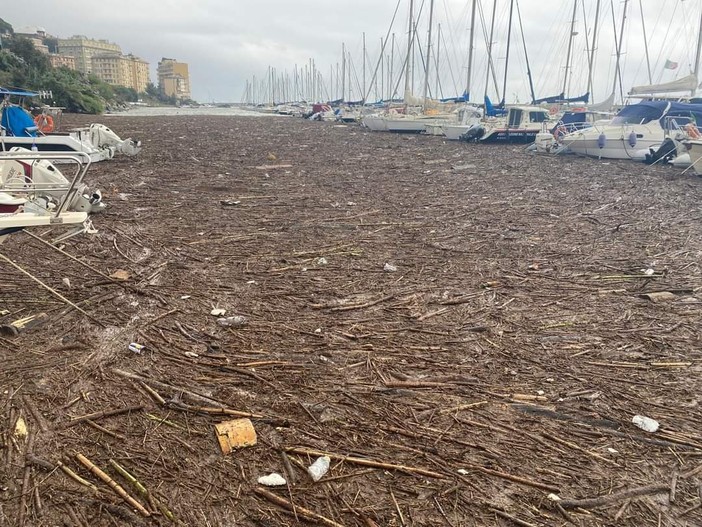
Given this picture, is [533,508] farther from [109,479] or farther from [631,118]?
[631,118]

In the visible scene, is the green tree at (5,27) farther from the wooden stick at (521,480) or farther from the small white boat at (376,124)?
the wooden stick at (521,480)

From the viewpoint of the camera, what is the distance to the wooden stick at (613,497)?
2454 millimetres

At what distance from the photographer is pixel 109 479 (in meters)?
2.53

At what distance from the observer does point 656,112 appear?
17.4 m

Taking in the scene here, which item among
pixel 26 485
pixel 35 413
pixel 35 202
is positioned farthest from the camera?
pixel 35 202

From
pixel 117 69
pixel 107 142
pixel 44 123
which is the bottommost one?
pixel 107 142

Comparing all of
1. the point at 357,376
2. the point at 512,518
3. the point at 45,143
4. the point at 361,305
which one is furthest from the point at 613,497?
the point at 45,143

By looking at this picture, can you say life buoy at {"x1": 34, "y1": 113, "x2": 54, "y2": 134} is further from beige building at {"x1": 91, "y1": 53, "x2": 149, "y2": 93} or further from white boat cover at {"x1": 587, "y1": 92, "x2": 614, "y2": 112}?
beige building at {"x1": 91, "y1": 53, "x2": 149, "y2": 93}

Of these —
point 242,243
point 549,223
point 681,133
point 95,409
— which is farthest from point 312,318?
point 681,133

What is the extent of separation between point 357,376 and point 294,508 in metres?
1.28

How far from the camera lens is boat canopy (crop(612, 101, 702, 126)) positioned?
16.7 meters

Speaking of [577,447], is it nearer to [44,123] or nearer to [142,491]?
[142,491]

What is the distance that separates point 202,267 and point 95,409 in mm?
2983

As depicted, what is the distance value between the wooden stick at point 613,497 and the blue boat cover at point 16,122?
1433 cm
